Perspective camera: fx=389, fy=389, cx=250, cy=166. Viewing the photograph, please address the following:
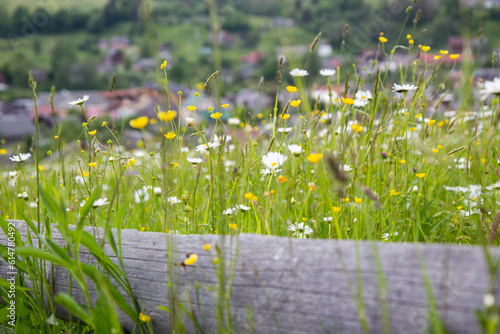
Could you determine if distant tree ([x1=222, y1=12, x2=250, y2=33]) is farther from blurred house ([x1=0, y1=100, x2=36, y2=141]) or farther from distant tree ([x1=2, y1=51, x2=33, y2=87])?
blurred house ([x1=0, y1=100, x2=36, y2=141])

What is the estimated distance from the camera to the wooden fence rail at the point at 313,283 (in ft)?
2.30

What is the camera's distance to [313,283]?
0.80m

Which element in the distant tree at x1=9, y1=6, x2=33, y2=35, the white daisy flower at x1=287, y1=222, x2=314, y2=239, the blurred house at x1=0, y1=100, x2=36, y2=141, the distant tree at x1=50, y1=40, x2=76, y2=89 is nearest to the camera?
the white daisy flower at x1=287, y1=222, x2=314, y2=239

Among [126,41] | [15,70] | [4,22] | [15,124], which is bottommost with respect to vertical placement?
[15,124]

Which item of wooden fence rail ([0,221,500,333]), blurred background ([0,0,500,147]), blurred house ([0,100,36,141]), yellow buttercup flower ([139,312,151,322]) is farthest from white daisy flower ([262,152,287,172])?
blurred house ([0,100,36,141])

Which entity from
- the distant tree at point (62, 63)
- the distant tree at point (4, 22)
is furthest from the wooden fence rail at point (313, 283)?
the distant tree at point (4, 22)

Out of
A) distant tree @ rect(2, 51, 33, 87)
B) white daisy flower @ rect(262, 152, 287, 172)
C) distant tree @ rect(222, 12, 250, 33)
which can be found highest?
white daisy flower @ rect(262, 152, 287, 172)

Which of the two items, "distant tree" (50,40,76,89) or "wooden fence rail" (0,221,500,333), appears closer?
"wooden fence rail" (0,221,500,333)

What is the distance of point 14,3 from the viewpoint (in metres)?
60.4

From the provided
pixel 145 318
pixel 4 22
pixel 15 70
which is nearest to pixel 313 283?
pixel 145 318

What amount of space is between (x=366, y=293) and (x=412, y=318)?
0.09 meters

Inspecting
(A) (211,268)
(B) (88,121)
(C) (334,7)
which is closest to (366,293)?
(A) (211,268)

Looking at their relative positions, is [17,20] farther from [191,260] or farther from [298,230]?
[191,260]

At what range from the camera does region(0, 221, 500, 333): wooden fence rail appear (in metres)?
0.70
